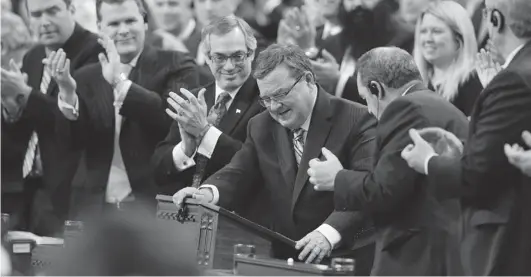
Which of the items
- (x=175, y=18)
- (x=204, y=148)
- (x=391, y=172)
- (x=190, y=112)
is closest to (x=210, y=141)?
(x=204, y=148)

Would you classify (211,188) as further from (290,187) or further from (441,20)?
(441,20)

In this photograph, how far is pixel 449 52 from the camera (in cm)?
471

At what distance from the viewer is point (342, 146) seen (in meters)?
4.10

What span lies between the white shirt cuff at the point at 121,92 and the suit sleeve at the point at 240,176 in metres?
1.04

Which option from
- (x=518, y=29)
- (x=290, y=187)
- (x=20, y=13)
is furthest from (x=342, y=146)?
(x=20, y=13)

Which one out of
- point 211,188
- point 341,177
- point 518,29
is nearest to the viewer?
point 518,29

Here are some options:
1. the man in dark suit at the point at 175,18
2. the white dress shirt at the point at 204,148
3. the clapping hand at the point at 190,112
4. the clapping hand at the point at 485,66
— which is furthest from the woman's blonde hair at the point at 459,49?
the man in dark suit at the point at 175,18

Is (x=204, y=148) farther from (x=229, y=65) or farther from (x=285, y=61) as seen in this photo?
(x=285, y=61)

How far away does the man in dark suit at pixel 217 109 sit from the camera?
15.4ft

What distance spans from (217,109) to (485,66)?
1.22 m

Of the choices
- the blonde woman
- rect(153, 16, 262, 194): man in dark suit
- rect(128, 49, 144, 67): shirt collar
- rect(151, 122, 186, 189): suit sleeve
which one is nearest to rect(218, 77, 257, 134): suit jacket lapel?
rect(153, 16, 262, 194): man in dark suit

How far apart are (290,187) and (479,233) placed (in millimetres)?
931

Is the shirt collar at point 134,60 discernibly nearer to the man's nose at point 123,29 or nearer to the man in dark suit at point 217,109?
the man's nose at point 123,29

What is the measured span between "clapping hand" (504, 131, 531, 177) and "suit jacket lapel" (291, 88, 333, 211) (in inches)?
36.8
